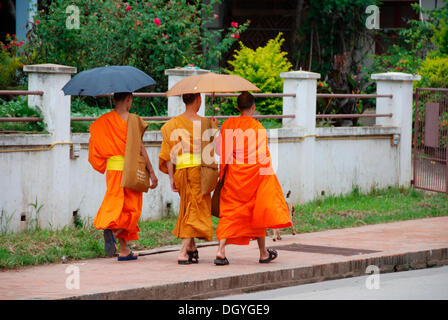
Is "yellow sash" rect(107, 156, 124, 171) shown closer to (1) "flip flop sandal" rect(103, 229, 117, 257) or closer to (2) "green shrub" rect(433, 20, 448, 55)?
(1) "flip flop sandal" rect(103, 229, 117, 257)

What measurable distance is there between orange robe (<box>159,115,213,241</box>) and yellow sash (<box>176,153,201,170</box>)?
0.08 feet

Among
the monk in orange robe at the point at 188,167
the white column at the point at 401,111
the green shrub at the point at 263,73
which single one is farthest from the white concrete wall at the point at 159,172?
the monk in orange robe at the point at 188,167

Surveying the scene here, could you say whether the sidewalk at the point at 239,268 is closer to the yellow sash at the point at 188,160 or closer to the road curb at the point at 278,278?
the road curb at the point at 278,278

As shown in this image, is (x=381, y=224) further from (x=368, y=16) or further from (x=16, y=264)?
(x=368, y=16)

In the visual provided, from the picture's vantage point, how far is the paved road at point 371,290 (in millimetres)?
7515

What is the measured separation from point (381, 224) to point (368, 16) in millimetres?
9307

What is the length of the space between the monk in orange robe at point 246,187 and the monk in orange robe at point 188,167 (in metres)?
0.21

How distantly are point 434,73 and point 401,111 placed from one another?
3165 millimetres

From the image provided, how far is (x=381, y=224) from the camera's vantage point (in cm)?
1200

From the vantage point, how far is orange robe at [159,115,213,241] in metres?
8.48

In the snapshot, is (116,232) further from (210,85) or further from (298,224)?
(298,224)

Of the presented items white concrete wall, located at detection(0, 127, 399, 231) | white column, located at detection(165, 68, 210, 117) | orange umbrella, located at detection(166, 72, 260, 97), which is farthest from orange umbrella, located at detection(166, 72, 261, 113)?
white column, located at detection(165, 68, 210, 117)
